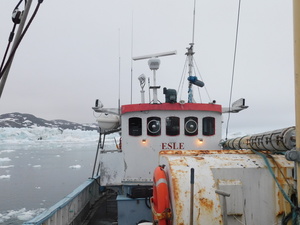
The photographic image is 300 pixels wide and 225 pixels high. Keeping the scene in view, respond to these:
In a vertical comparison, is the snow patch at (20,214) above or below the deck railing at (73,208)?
below

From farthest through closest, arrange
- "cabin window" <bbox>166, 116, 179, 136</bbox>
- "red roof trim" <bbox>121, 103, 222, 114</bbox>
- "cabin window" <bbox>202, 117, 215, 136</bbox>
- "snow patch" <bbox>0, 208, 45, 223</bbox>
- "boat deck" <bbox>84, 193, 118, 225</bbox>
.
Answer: "snow patch" <bbox>0, 208, 45, 223</bbox>, "boat deck" <bbox>84, 193, 118, 225</bbox>, "cabin window" <bbox>202, 117, 215, 136</bbox>, "cabin window" <bbox>166, 116, 179, 136</bbox>, "red roof trim" <bbox>121, 103, 222, 114</bbox>

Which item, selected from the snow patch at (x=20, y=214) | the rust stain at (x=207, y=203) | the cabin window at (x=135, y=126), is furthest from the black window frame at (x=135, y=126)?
the snow patch at (x=20, y=214)

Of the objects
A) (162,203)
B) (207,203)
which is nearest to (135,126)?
(162,203)

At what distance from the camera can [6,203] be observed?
1716 centimetres

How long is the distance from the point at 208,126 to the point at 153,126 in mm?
1496

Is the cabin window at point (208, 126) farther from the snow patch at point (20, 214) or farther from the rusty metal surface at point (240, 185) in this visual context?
the snow patch at point (20, 214)

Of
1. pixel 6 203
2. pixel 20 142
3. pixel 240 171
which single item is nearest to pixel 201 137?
pixel 240 171

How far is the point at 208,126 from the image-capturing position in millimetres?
7492

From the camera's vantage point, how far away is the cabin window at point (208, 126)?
7.47m

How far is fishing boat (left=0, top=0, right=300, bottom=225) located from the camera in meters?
2.76

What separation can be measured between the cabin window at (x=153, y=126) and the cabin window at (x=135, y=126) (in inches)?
9.3

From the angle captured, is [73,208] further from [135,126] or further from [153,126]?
[153,126]

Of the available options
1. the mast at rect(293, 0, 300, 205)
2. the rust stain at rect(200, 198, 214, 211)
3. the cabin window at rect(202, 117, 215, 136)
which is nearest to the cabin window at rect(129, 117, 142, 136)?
the cabin window at rect(202, 117, 215, 136)

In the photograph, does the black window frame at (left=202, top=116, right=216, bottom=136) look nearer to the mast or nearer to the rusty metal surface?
the rusty metal surface
